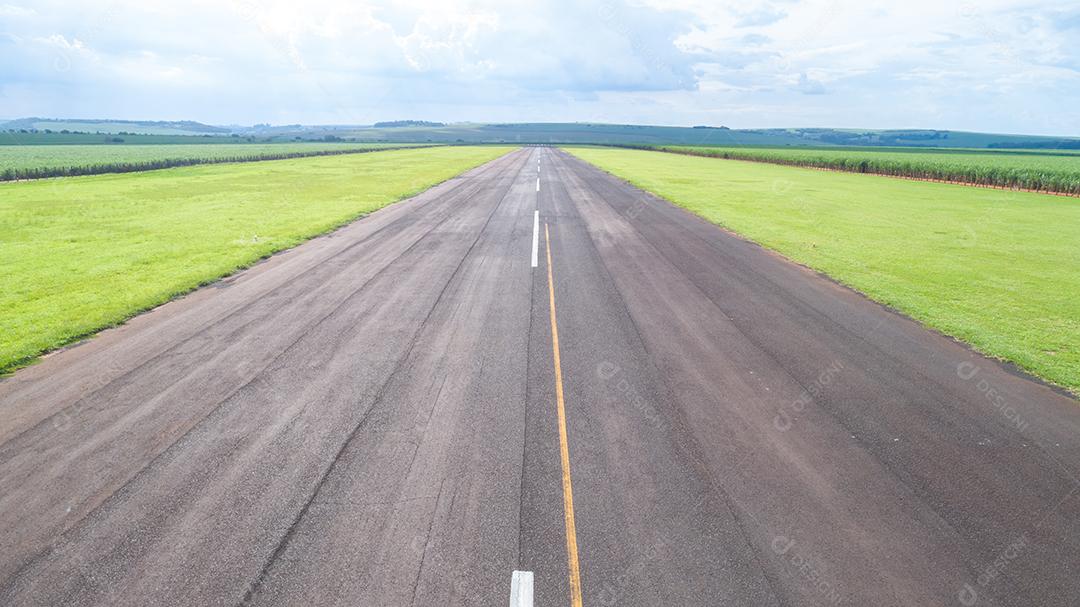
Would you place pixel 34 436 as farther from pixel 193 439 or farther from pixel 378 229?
pixel 378 229

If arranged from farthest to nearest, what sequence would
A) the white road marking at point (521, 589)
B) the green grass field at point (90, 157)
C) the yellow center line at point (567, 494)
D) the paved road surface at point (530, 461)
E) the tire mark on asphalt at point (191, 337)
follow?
the green grass field at point (90, 157), the tire mark on asphalt at point (191, 337), the paved road surface at point (530, 461), the yellow center line at point (567, 494), the white road marking at point (521, 589)

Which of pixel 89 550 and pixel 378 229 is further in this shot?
pixel 378 229

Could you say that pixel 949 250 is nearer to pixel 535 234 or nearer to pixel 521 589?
pixel 535 234

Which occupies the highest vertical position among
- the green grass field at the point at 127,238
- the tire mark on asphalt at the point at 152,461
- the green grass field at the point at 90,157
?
the green grass field at the point at 90,157

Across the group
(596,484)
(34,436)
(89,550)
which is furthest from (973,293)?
(34,436)

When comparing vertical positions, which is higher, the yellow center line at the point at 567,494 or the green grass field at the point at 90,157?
the green grass field at the point at 90,157

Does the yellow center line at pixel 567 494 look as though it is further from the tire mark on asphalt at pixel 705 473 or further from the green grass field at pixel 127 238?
the green grass field at pixel 127 238

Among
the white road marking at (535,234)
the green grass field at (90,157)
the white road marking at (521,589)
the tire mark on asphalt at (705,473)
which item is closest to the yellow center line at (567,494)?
the white road marking at (521,589)
